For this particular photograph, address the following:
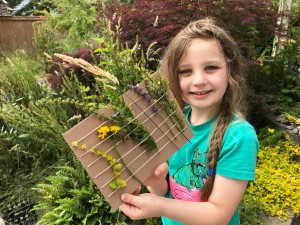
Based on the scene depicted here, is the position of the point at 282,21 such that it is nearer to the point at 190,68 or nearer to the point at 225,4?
the point at 225,4

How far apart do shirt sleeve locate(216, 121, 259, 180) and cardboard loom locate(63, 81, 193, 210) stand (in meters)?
0.17

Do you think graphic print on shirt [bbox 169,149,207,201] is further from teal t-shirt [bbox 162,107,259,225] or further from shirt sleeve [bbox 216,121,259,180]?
shirt sleeve [bbox 216,121,259,180]

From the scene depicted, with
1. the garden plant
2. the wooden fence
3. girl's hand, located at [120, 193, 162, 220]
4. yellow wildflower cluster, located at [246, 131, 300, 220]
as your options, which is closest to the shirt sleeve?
girl's hand, located at [120, 193, 162, 220]

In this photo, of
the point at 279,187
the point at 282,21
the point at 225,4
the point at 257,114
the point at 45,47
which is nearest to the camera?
the point at 279,187

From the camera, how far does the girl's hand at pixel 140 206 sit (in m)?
0.95

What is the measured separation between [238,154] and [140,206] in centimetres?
44

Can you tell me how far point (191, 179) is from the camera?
1.37 metres

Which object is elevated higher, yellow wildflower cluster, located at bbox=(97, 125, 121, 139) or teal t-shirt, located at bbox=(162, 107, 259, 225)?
yellow wildflower cluster, located at bbox=(97, 125, 121, 139)

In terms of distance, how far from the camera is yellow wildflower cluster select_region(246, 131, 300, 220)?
266 centimetres

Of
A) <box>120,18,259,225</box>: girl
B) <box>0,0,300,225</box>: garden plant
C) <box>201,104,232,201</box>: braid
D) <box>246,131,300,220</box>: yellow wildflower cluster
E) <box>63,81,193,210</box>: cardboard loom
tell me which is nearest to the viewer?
<box>63,81,193,210</box>: cardboard loom

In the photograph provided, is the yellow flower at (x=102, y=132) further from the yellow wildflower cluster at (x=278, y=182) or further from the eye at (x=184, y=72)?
the yellow wildflower cluster at (x=278, y=182)

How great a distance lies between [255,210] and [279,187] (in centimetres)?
42

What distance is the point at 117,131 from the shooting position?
95cm

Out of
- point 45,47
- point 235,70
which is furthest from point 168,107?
point 45,47
